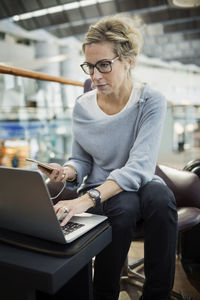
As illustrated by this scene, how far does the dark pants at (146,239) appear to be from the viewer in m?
1.01

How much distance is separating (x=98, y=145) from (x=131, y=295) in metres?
0.74

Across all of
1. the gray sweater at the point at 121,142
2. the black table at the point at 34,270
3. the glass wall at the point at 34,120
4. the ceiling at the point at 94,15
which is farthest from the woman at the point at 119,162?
the ceiling at the point at 94,15

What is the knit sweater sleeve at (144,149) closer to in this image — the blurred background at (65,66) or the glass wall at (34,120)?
the blurred background at (65,66)

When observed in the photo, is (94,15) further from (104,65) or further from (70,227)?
(70,227)

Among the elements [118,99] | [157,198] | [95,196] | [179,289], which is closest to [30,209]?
[95,196]

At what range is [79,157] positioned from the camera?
1.39 meters

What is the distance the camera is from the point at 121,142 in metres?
1.25

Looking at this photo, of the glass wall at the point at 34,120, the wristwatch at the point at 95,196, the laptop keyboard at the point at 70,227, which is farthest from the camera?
the glass wall at the point at 34,120

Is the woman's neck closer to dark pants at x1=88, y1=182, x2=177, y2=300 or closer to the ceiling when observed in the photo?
dark pants at x1=88, y1=182, x2=177, y2=300

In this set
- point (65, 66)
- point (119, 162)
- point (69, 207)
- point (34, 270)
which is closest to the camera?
point (34, 270)

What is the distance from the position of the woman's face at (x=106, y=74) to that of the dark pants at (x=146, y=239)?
1.43ft

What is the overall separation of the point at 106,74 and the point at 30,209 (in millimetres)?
646

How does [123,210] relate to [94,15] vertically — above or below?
below

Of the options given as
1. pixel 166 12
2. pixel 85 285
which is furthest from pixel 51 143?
pixel 166 12
